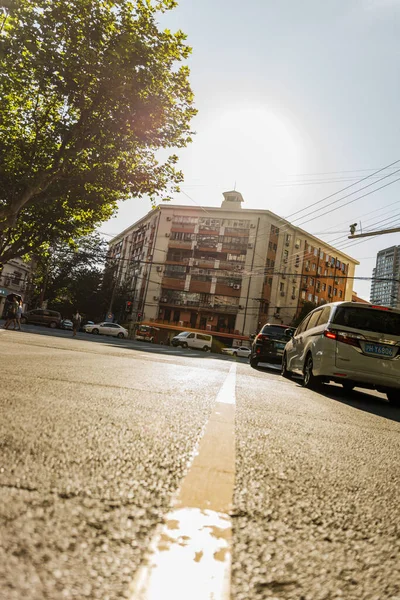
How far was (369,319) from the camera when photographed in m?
7.18

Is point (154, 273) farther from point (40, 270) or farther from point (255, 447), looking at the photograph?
point (255, 447)

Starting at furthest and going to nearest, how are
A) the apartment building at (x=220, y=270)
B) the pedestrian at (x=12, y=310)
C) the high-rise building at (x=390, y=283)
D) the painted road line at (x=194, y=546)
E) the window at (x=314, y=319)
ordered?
the high-rise building at (x=390, y=283), the apartment building at (x=220, y=270), the pedestrian at (x=12, y=310), the window at (x=314, y=319), the painted road line at (x=194, y=546)

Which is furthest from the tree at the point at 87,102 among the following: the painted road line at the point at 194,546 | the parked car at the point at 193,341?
the parked car at the point at 193,341

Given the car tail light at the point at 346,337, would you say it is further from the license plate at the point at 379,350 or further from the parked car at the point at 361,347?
the license plate at the point at 379,350

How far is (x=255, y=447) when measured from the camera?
220cm

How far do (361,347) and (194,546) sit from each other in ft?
21.6

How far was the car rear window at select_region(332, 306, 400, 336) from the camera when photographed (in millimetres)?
7070

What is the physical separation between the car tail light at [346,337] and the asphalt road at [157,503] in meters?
4.45

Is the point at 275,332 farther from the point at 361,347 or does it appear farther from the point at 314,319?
the point at 361,347

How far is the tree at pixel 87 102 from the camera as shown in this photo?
13898 millimetres

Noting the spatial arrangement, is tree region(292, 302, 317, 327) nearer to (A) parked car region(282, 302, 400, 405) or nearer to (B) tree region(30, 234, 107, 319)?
(B) tree region(30, 234, 107, 319)

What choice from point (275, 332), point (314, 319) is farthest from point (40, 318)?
point (314, 319)

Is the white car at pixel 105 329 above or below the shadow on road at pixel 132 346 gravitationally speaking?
above

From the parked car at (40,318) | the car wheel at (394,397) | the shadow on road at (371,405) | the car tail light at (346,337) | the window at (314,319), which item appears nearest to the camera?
the shadow on road at (371,405)
